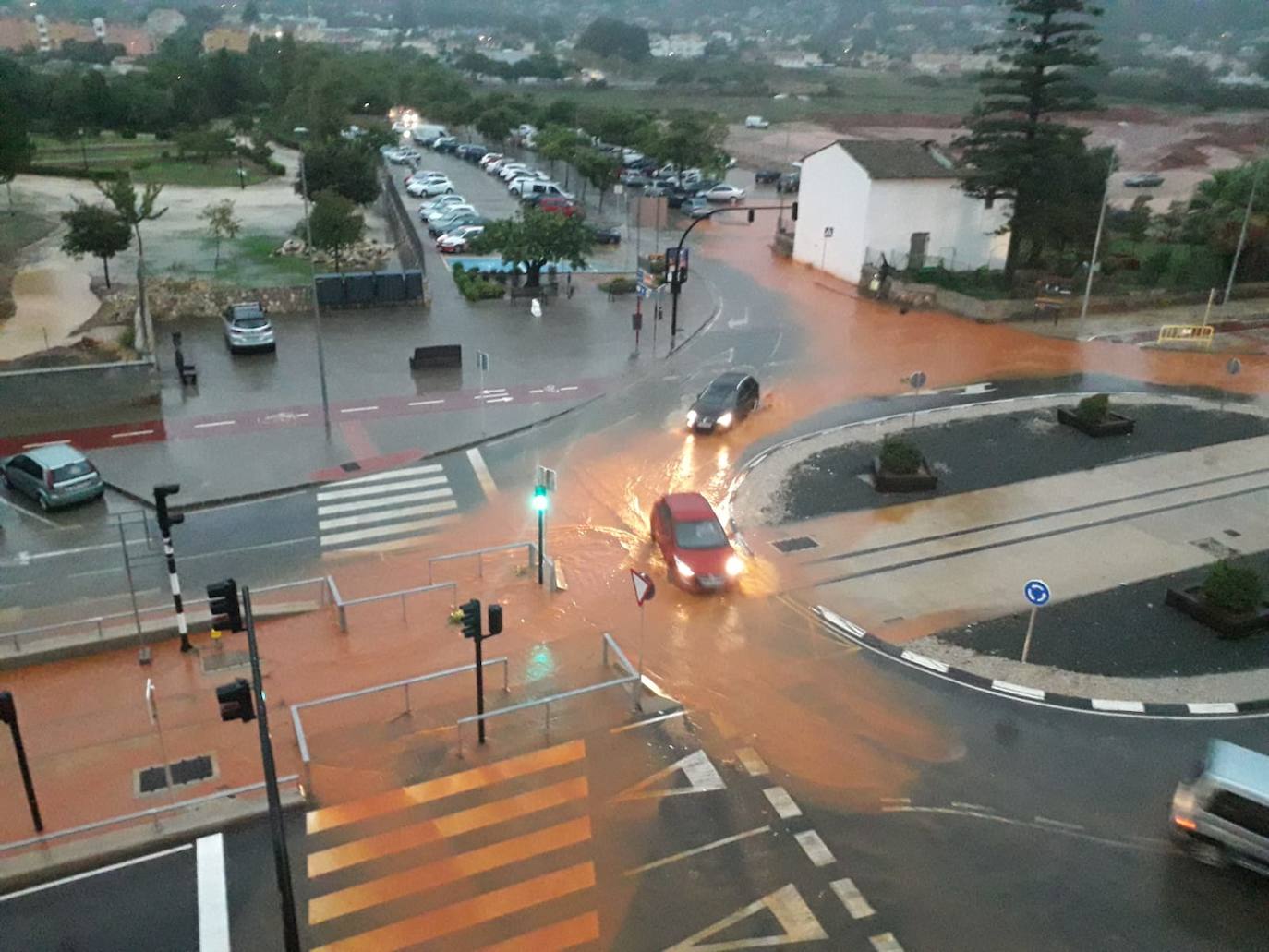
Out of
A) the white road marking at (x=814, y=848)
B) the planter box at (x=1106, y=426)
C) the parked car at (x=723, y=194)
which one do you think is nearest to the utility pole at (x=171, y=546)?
the white road marking at (x=814, y=848)

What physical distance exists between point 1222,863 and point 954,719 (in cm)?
411

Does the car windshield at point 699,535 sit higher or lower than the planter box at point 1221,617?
higher

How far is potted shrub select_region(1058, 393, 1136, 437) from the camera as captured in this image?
2797 cm

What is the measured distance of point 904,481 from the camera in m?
24.1

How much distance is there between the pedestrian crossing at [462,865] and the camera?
38.0 feet

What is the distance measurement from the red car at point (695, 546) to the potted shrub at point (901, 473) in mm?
5320

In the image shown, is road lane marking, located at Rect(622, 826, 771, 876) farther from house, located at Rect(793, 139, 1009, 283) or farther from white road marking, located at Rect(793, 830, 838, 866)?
house, located at Rect(793, 139, 1009, 283)

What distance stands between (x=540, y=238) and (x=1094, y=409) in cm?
2173

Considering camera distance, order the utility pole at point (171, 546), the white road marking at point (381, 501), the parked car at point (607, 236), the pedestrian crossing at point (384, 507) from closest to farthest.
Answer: the utility pole at point (171, 546)
the pedestrian crossing at point (384, 507)
the white road marking at point (381, 501)
the parked car at point (607, 236)

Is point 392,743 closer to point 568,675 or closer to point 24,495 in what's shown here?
point 568,675

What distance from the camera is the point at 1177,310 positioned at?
141ft

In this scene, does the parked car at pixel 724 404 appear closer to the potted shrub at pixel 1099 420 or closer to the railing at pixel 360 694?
the potted shrub at pixel 1099 420

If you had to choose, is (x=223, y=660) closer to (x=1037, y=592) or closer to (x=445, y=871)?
(x=445, y=871)

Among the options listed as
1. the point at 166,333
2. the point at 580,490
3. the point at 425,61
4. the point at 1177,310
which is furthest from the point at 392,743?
the point at 425,61
